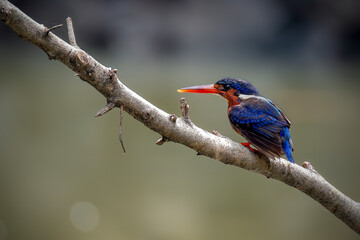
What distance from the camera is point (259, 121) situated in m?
1.58

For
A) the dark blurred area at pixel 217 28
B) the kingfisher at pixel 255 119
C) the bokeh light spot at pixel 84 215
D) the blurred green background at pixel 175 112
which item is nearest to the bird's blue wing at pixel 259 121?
the kingfisher at pixel 255 119

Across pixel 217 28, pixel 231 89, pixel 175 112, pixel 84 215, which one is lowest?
pixel 84 215

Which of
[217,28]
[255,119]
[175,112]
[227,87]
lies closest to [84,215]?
[175,112]

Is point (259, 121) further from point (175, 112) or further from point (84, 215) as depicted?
point (175, 112)

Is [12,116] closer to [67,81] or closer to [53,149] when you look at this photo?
[53,149]

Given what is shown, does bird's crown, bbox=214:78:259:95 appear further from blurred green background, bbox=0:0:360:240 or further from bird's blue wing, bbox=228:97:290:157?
blurred green background, bbox=0:0:360:240

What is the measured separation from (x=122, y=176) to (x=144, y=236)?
2.90 ft

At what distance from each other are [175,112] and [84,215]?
1.88m

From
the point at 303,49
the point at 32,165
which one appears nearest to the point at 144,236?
the point at 32,165

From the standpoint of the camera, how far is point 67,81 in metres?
6.56

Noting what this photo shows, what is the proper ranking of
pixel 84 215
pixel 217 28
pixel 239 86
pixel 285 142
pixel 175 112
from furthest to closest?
pixel 217 28, pixel 175 112, pixel 84 215, pixel 239 86, pixel 285 142

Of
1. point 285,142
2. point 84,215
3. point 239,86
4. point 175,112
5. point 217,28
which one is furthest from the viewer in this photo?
point 217,28

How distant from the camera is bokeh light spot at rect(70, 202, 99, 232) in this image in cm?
401

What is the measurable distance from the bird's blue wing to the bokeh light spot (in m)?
2.83
